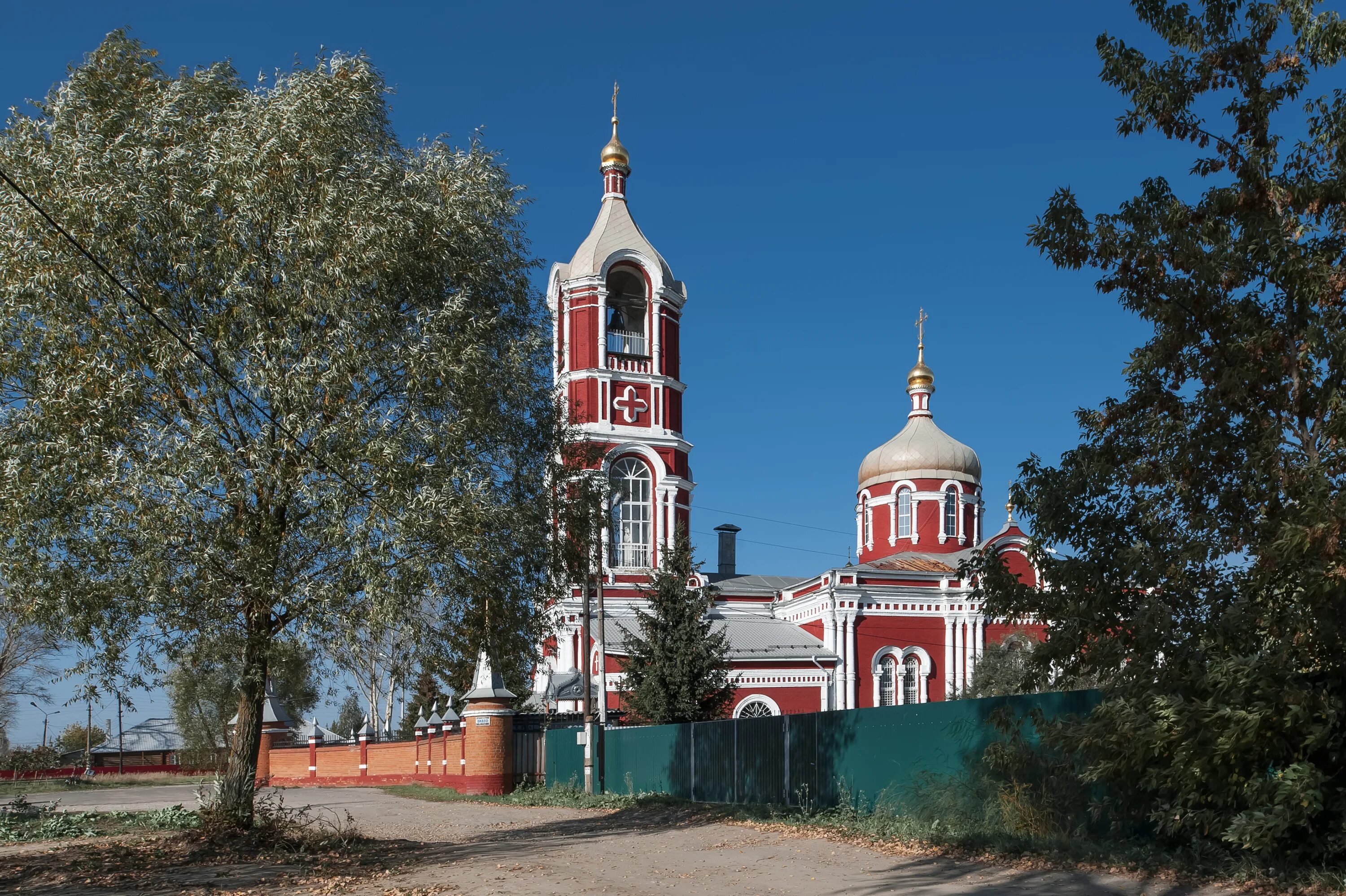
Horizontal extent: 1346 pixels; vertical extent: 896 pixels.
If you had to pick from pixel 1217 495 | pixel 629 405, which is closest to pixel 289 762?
pixel 629 405

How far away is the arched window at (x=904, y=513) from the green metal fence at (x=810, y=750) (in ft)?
80.8

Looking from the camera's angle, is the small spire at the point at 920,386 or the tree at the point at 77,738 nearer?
the small spire at the point at 920,386

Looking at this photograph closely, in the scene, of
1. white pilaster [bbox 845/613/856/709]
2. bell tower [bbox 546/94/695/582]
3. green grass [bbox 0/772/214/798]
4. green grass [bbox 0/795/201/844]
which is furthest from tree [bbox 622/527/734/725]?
green grass [bbox 0/772/214/798]

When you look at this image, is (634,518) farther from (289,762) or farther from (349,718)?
(349,718)

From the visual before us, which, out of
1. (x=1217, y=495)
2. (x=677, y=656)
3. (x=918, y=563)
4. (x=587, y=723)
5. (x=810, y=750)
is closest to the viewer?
(x=1217, y=495)

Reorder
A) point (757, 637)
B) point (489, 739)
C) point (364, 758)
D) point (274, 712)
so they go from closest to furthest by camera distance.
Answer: point (489, 739)
point (364, 758)
point (274, 712)
point (757, 637)

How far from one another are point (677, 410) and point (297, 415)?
27.6m

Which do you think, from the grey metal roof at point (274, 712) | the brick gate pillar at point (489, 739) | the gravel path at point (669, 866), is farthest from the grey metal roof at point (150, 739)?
the gravel path at point (669, 866)

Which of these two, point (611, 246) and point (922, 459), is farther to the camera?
point (922, 459)

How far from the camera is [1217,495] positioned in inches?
414

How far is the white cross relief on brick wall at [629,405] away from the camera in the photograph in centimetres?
3809

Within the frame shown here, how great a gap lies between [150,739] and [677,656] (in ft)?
202

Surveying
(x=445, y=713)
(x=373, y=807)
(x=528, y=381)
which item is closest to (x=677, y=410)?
(x=445, y=713)

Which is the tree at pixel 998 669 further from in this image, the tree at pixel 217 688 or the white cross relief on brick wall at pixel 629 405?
the tree at pixel 217 688
